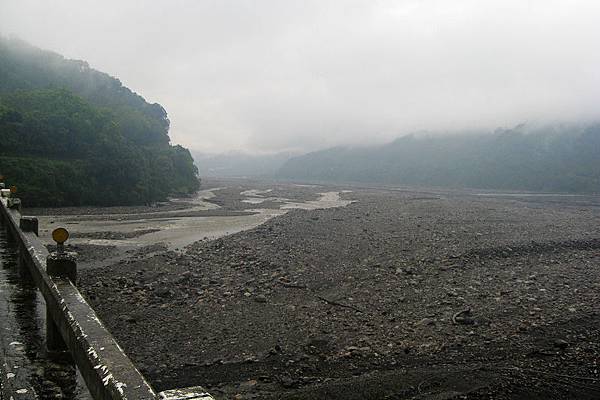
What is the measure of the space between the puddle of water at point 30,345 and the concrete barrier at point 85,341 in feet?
0.90

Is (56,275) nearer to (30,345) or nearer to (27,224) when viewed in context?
(30,345)

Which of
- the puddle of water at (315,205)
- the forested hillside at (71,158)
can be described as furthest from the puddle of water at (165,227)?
the forested hillside at (71,158)

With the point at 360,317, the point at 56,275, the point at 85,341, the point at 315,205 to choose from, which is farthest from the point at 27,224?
the point at 315,205

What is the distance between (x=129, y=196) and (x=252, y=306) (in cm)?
4855

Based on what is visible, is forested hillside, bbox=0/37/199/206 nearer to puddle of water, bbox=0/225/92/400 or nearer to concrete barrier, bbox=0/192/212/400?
puddle of water, bbox=0/225/92/400

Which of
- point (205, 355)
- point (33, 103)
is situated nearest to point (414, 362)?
point (205, 355)

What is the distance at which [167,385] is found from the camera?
395 inches

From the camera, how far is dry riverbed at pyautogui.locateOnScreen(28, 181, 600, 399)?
10188 millimetres

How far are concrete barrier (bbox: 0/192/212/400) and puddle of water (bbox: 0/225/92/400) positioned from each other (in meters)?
0.27

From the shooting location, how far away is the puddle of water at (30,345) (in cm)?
579

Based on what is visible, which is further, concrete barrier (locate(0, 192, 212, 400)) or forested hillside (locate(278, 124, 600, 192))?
forested hillside (locate(278, 124, 600, 192))

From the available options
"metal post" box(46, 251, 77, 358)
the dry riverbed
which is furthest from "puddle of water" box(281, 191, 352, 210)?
"metal post" box(46, 251, 77, 358)

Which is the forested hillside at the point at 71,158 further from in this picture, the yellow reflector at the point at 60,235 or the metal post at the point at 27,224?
the yellow reflector at the point at 60,235

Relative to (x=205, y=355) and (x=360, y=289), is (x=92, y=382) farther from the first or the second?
(x=360, y=289)
